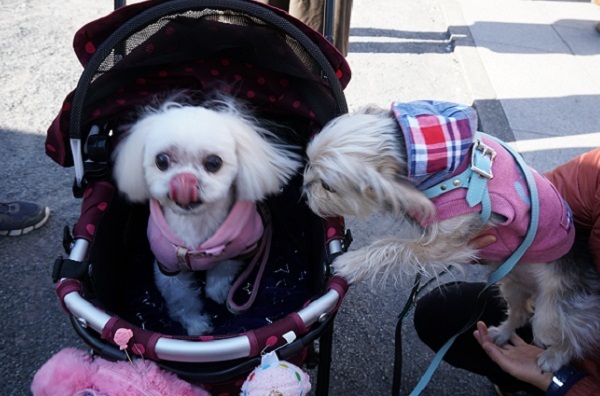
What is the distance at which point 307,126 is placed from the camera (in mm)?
2115

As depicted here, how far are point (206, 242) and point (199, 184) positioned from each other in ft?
1.00

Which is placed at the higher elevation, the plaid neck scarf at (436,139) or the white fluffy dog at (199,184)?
the plaid neck scarf at (436,139)

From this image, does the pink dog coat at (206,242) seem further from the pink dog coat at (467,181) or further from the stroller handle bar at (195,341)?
the pink dog coat at (467,181)

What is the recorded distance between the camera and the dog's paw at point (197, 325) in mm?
1986

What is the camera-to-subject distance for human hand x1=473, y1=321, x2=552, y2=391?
1.70 metres

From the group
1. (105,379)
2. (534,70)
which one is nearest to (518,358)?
(105,379)

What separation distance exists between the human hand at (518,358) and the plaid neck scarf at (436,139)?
30.5 inches

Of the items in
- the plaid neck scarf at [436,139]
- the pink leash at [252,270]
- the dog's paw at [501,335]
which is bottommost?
the dog's paw at [501,335]

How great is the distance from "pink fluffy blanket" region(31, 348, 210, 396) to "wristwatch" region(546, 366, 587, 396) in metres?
1.13

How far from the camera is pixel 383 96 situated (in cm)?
421

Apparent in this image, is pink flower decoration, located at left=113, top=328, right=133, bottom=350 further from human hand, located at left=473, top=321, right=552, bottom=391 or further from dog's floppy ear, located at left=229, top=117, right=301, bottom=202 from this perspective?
human hand, located at left=473, top=321, right=552, bottom=391

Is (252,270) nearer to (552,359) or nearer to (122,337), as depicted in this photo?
(122,337)

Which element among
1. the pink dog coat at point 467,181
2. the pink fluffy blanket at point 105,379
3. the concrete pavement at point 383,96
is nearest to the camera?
the pink fluffy blanket at point 105,379

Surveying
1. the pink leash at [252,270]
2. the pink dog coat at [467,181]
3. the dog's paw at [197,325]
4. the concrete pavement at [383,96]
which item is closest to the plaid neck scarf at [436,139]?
the pink dog coat at [467,181]
